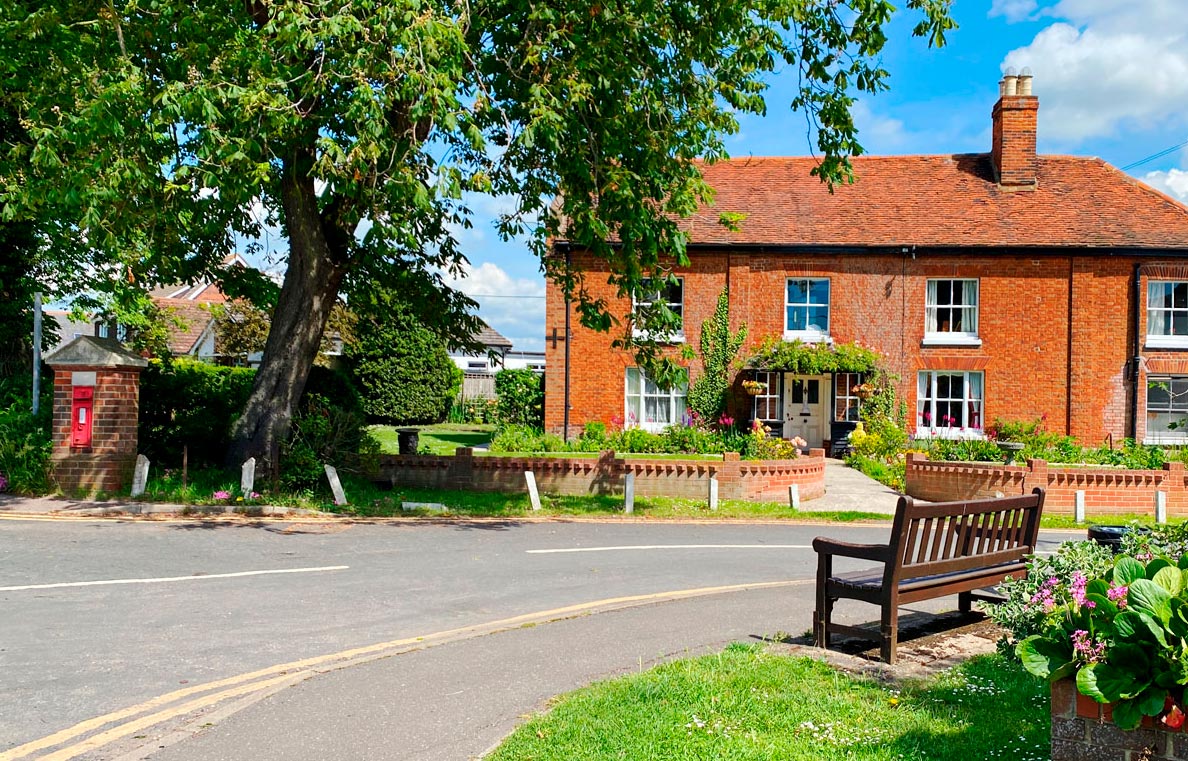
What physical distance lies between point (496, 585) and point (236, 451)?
776 centimetres

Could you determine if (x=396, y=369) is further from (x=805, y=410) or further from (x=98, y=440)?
(x=98, y=440)

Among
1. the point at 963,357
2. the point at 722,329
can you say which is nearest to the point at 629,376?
the point at 722,329

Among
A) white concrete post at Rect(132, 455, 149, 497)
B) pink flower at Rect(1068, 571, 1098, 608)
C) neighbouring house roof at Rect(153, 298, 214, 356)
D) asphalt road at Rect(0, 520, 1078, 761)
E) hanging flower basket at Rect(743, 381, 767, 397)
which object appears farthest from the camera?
neighbouring house roof at Rect(153, 298, 214, 356)

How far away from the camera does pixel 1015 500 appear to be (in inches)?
307

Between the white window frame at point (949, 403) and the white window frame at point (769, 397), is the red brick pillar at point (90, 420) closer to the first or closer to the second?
the white window frame at point (769, 397)

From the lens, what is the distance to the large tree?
38.1 feet

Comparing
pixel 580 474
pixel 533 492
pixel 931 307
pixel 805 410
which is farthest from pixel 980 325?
pixel 533 492

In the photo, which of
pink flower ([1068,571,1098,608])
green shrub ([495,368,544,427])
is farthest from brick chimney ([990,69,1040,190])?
pink flower ([1068,571,1098,608])

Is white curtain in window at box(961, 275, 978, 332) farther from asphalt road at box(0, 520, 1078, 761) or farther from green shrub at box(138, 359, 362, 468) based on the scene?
green shrub at box(138, 359, 362, 468)

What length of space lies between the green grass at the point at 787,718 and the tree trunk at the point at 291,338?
1108 centimetres

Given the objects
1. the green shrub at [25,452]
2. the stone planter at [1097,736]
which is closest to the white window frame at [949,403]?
the green shrub at [25,452]

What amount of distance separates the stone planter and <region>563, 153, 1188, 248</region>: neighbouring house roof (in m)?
23.7

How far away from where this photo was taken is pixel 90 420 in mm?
14930

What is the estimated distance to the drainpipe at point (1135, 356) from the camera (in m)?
27.2
